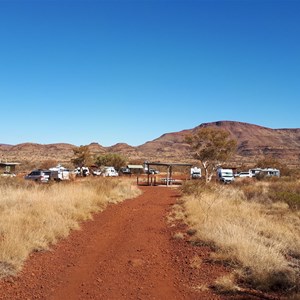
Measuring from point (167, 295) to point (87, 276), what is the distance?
5.67 feet

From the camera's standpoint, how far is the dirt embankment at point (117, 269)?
6.57 meters

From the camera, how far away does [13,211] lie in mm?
11719

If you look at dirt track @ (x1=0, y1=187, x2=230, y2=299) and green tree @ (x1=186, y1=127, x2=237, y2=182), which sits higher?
green tree @ (x1=186, y1=127, x2=237, y2=182)

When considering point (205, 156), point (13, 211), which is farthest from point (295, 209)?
point (205, 156)

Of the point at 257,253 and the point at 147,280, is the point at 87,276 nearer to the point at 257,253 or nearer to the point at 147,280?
the point at 147,280

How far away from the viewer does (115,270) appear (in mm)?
7793

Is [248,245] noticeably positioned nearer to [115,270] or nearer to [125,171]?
[115,270]

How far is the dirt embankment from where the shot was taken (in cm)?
657

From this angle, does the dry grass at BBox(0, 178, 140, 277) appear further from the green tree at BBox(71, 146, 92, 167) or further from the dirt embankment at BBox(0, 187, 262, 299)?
the green tree at BBox(71, 146, 92, 167)

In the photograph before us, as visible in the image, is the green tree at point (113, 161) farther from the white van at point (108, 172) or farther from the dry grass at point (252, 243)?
the dry grass at point (252, 243)

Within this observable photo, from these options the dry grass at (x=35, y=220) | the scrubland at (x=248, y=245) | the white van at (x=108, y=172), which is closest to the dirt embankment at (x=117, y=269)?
the dry grass at (x=35, y=220)

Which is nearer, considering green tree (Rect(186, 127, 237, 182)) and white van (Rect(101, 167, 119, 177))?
green tree (Rect(186, 127, 237, 182))

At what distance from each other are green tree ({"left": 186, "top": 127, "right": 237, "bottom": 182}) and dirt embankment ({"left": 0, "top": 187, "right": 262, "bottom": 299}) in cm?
3404

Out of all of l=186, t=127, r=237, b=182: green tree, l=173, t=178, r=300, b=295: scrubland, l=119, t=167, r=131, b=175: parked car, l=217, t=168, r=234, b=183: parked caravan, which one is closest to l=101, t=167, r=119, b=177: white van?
l=119, t=167, r=131, b=175: parked car
